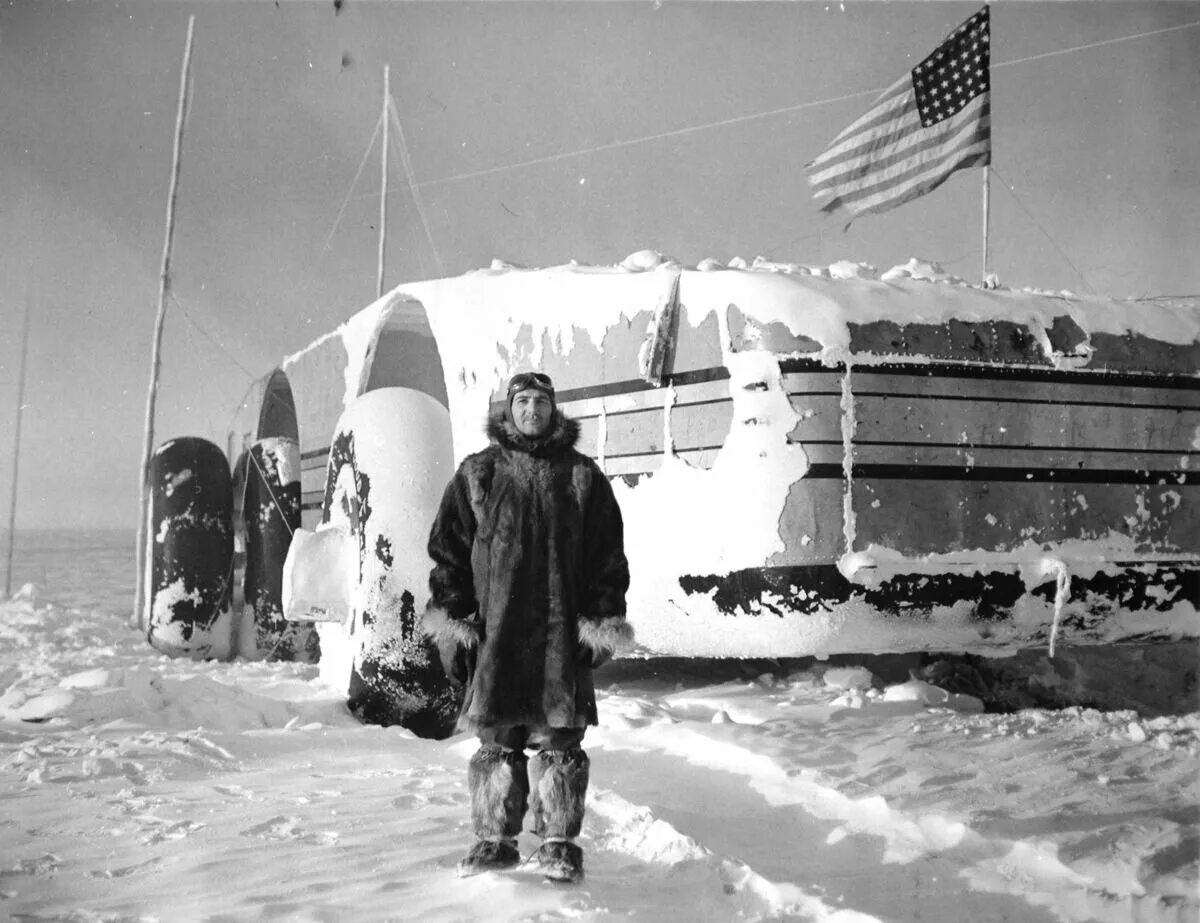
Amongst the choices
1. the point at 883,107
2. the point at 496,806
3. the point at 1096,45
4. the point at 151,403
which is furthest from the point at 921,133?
the point at 151,403

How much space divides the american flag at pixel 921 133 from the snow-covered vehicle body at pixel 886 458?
106 centimetres

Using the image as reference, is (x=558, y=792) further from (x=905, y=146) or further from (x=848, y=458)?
(x=905, y=146)

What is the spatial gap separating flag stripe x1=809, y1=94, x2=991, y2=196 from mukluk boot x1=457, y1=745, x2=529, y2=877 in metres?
5.03

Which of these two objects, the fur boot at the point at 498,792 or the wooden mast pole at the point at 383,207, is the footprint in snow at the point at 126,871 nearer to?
the fur boot at the point at 498,792

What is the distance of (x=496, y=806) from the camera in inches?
128

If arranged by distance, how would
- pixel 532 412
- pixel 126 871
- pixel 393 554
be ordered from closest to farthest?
1. pixel 126 871
2. pixel 532 412
3. pixel 393 554

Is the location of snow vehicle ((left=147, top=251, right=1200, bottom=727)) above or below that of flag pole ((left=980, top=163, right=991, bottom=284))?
below

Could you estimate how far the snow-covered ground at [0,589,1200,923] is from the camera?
298cm

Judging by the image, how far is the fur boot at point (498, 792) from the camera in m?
3.23

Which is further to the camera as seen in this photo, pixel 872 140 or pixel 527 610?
pixel 872 140

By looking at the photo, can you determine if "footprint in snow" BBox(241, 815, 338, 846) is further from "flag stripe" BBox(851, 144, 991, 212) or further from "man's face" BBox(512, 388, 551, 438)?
"flag stripe" BBox(851, 144, 991, 212)

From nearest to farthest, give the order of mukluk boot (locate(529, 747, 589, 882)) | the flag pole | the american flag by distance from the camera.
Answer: mukluk boot (locate(529, 747, 589, 882)) < the american flag < the flag pole

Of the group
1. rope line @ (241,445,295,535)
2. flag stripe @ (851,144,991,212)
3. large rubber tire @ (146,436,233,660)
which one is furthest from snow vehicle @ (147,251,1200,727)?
large rubber tire @ (146,436,233,660)

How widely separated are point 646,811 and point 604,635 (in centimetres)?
87
